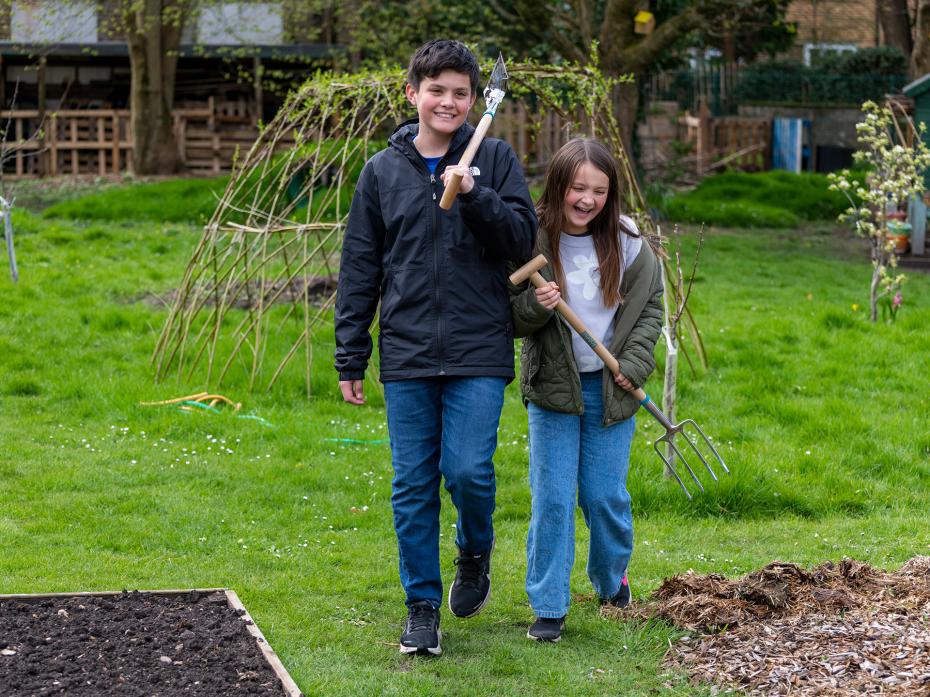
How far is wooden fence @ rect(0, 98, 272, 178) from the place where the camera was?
80.7 feet

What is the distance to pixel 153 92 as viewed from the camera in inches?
846

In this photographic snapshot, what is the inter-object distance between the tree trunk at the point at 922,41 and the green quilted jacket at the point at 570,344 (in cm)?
1696

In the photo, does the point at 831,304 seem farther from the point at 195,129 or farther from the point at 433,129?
the point at 195,129

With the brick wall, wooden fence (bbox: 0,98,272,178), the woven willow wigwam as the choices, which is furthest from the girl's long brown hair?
the brick wall

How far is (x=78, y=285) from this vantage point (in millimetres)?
11570

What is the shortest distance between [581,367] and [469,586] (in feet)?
2.93

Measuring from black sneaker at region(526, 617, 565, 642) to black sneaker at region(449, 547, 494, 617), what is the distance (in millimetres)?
278

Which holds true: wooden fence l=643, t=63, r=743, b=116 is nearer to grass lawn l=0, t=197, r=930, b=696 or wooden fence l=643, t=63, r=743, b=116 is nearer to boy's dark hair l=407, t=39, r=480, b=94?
grass lawn l=0, t=197, r=930, b=696

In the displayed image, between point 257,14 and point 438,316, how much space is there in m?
24.2

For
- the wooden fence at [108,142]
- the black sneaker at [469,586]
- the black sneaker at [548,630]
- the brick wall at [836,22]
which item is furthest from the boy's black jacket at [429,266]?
the brick wall at [836,22]

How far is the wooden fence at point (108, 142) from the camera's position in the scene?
2461 centimetres

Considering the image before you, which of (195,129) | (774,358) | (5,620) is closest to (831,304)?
(774,358)

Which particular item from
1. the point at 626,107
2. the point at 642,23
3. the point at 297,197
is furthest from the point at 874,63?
the point at 297,197

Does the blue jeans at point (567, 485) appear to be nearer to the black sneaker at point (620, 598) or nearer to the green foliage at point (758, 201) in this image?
the black sneaker at point (620, 598)
